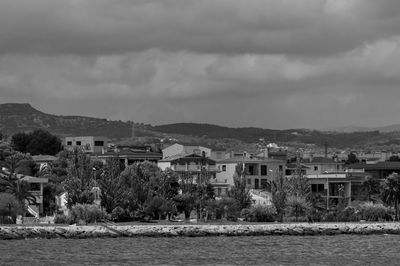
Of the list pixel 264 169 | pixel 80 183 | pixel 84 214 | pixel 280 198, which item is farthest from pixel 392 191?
pixel 84 214

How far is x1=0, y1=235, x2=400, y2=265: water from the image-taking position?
5934 cm

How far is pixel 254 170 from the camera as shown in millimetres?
140875

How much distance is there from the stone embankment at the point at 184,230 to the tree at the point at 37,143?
298 ft

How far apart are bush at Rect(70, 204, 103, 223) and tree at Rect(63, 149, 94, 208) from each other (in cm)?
479

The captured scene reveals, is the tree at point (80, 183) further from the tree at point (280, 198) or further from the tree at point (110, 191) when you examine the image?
the tree at point (280, 198)

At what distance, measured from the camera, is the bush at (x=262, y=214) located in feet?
338

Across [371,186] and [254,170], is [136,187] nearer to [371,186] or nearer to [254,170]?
[254,170]

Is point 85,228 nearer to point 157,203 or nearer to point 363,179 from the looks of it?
point 157,203

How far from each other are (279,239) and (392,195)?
36.0 m

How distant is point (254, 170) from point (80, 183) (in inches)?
1843

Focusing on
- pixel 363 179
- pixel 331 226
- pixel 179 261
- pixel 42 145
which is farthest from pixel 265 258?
pixel 42 145

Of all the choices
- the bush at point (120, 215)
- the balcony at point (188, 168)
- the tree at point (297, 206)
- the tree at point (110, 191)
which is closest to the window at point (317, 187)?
the balcony at point (188, 168)

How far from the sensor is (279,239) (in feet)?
269

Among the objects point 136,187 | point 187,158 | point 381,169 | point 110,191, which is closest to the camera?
point 110,191
